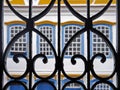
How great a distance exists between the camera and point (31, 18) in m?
0.69

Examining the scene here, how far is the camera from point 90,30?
0.68 m

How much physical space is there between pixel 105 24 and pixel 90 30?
11.6m

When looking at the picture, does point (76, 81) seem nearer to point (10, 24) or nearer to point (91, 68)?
point (91, 68)

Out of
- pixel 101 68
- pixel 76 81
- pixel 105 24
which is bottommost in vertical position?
pixel 101 68

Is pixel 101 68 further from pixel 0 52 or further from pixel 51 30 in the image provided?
pixel 0 52

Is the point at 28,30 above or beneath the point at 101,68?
above

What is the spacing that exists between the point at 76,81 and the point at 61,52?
0.28ft

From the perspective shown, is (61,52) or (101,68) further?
(101,68)

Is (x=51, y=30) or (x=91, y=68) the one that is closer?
(x=91, y=68)

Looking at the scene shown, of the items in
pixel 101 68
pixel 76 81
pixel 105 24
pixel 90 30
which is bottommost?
pixel 101 68

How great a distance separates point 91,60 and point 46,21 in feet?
37.7

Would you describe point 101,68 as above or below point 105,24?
below

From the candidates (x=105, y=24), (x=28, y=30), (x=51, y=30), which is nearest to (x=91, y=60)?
(x=28, y=30)

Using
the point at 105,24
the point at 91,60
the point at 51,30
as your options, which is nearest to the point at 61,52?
the point at 91,60
